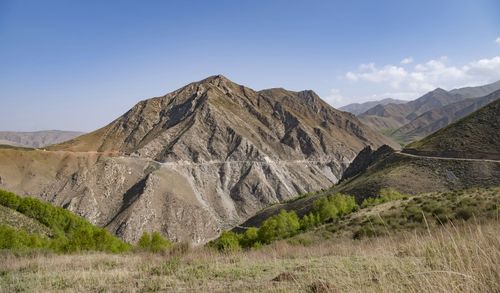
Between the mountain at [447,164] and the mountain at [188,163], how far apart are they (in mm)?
30220

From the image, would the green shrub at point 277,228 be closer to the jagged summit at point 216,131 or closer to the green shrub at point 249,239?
the green shrub at point 249,239

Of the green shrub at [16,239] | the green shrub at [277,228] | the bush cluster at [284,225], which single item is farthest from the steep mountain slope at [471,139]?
the green shrub at [16,239]

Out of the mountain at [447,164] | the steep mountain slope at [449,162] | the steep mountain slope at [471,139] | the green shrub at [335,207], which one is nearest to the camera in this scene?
the green shrub at [335,207]

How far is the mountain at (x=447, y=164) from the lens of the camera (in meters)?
54.4

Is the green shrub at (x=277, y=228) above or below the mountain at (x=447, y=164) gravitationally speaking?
below

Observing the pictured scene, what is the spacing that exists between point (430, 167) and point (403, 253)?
57675mm

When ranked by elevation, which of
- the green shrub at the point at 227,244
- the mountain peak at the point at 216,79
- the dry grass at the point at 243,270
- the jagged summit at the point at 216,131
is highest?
the mountain peak at the point at 216,79

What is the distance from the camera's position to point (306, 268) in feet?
28.2

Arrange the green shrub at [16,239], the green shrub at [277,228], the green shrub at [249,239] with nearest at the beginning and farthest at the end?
1. the green shrub at [16,239]
2. the green shrub at [277,228]
3. the green shrub at [249,239]

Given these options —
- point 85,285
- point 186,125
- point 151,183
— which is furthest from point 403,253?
point 186,125

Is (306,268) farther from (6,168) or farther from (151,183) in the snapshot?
(6,168)

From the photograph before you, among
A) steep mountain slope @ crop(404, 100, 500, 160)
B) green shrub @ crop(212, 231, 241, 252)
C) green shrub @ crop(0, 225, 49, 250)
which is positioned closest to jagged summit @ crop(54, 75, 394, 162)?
steep mountain slope @ crop(404, 100, 500, 160)

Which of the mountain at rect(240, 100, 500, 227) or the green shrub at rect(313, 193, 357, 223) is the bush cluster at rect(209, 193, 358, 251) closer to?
the green shrub at rect(313, 193, 357, 223)


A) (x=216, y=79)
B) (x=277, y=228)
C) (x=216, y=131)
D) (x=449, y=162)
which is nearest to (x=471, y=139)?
(x=449, y=162)
